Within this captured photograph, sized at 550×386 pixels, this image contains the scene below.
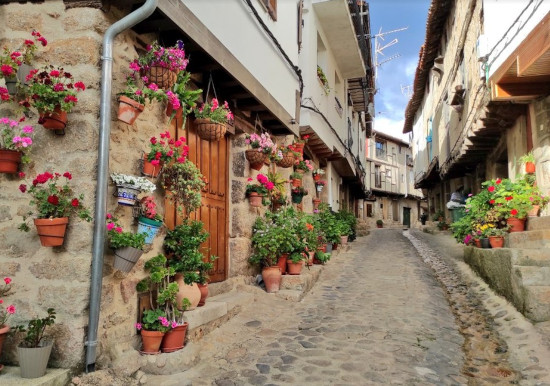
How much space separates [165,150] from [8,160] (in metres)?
1.20

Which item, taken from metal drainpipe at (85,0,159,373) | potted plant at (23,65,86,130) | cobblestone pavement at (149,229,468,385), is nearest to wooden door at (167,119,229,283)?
cobblestone pavement at (149,229,468,385)

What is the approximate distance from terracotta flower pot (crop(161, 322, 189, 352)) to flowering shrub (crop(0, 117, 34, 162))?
1.83m

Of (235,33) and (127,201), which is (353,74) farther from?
(127,201)

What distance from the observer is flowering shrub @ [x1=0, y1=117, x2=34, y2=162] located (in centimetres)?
320

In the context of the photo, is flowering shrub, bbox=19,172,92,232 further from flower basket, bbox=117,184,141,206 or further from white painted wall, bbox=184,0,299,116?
white painted wall, bbox=184,0,299,116

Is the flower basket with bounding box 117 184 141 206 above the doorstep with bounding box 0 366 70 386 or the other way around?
above

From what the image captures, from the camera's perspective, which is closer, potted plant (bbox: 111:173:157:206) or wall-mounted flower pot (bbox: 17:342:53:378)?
wall-mounted flower pot (bbox: 17:342:53:378)

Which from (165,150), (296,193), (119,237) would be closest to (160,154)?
(165,150)

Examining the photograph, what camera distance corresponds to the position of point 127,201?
11.3ft

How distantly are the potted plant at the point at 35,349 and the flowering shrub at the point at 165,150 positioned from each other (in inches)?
57.4

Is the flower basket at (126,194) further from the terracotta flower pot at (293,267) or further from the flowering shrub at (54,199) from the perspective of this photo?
the terracotta flower pot at (293,267)

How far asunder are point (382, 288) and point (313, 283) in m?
1.17

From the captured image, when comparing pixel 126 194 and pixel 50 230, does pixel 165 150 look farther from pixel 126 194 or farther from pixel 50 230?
pixel 50 230

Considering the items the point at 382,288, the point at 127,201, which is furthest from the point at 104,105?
the point at 382,288
